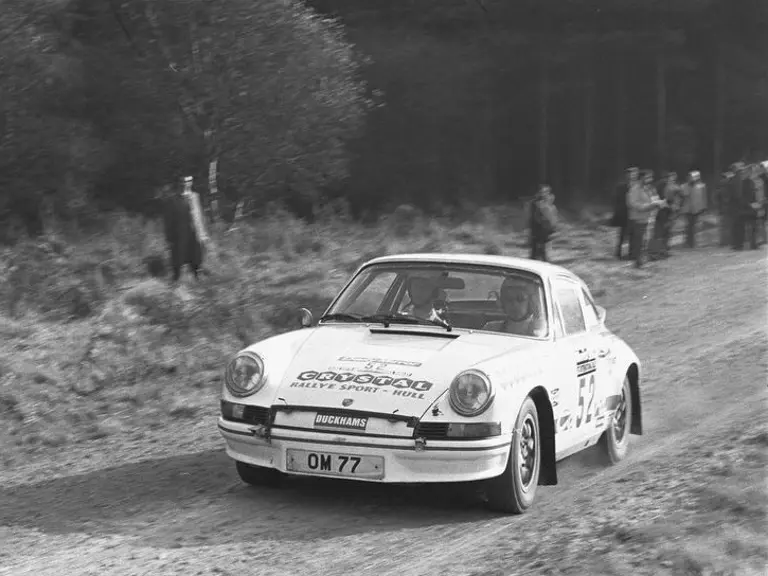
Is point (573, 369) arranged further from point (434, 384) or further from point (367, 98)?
point (367, 98)

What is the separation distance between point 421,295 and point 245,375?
1.50 m

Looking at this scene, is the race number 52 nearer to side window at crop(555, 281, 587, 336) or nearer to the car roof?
side window at crop(555, 281, 587, 336)

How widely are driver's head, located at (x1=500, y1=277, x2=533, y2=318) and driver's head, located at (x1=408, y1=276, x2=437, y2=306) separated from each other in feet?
1.57

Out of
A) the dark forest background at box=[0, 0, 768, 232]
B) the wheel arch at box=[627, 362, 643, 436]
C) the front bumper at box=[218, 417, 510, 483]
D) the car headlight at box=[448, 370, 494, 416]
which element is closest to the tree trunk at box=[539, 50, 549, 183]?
the dark forest background at box=[0, 0, 768, 232]

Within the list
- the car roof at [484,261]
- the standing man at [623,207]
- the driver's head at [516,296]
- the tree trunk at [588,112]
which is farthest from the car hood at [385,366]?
the tree trunk at [588,112]

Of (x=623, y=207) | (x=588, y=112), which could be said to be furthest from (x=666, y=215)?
(x=588, y=112)

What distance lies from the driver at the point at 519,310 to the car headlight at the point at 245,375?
5.04 feet

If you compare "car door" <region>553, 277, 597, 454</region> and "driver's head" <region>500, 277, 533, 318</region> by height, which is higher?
"driver's head" <region>500, 277, 533, 318</region>

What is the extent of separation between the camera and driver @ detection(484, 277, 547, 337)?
25.5 ft

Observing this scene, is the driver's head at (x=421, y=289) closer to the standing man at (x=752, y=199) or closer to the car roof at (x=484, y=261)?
the car roof at (x=484, y=261)

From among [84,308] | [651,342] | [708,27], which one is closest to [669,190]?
[651,342]

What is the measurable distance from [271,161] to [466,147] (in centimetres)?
1761

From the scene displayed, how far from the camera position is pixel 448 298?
26.5ft

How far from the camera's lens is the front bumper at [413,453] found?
6617mm
